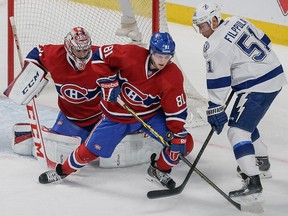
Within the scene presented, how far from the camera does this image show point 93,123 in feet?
15.7

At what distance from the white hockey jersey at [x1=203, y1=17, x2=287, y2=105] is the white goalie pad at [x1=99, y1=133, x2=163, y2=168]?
616 mm

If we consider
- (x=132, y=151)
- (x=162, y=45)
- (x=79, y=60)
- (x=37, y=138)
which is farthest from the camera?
(x=132, y=151)

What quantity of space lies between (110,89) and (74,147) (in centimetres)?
49

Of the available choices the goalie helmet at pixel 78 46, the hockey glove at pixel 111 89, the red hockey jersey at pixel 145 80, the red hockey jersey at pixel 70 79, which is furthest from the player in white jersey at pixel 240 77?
the red hockey jersey at pixel 70 79

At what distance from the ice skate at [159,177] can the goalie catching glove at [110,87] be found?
17.5 inches

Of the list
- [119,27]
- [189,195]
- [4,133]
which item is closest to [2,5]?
[119,27]

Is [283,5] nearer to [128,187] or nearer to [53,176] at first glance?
[128,187]

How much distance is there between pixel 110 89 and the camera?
14.2ft

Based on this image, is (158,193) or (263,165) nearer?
(158,193)

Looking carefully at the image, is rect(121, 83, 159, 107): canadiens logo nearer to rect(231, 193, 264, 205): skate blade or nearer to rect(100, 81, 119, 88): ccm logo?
rect(100, 81, 119, 88): ccm logo

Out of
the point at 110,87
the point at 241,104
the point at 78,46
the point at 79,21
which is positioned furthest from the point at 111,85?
the point at 79,21

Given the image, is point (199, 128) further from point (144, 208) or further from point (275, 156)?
point (144, 208)

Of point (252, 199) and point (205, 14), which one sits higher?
point (205, 14)

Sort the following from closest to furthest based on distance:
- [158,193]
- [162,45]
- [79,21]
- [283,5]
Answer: [162,45], [158,193], [79,21], [283,5]
